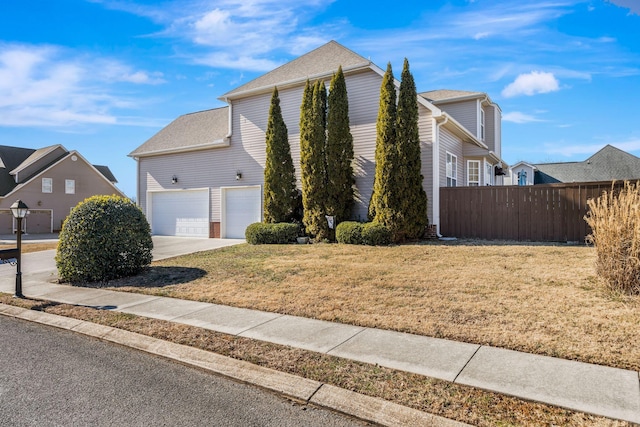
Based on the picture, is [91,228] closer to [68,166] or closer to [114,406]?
[114,406]

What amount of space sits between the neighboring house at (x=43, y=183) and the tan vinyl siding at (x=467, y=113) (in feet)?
98.8

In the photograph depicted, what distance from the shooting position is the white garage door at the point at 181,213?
1773 cm

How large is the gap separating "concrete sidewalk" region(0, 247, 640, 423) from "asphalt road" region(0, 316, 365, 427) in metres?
0.99

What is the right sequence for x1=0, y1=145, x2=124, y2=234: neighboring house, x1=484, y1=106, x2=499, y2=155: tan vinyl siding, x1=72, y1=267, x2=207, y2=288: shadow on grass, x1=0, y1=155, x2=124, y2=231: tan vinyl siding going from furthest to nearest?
x1=0, y1=155, x2=124, y2=231: tan vinyl siding < x1=0, y1=145, x2=124, y2=234: neighboring house < x1=484, y1=106, x2=499, y2=155: tan vinyl siding < x1=72, y1=267, x2=207, y2=288: shadow on grass

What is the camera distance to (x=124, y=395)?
131 inches

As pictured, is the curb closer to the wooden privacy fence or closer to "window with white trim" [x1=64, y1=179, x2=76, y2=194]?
the wooden privacy fence

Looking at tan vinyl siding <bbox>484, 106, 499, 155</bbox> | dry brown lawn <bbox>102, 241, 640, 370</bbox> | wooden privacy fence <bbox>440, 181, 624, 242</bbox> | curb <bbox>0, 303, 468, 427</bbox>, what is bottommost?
curb <bbox>0, 303, 468, 427</bbox>

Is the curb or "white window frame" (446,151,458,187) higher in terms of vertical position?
"white window frame" (446,151,458,187)

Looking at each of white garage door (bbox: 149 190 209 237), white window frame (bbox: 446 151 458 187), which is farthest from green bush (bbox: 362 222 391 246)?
Answer: white garage door (bbox: 149 190 209 237)

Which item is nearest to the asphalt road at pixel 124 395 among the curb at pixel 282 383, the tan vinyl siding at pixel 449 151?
the curb at pixel 282 383

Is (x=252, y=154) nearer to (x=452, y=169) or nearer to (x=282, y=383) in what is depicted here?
(x=452, y=169)

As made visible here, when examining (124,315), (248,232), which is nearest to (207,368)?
(124,315)

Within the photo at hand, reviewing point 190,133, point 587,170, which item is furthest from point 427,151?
point 587,170

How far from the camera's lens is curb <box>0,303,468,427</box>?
2811 millimetres
